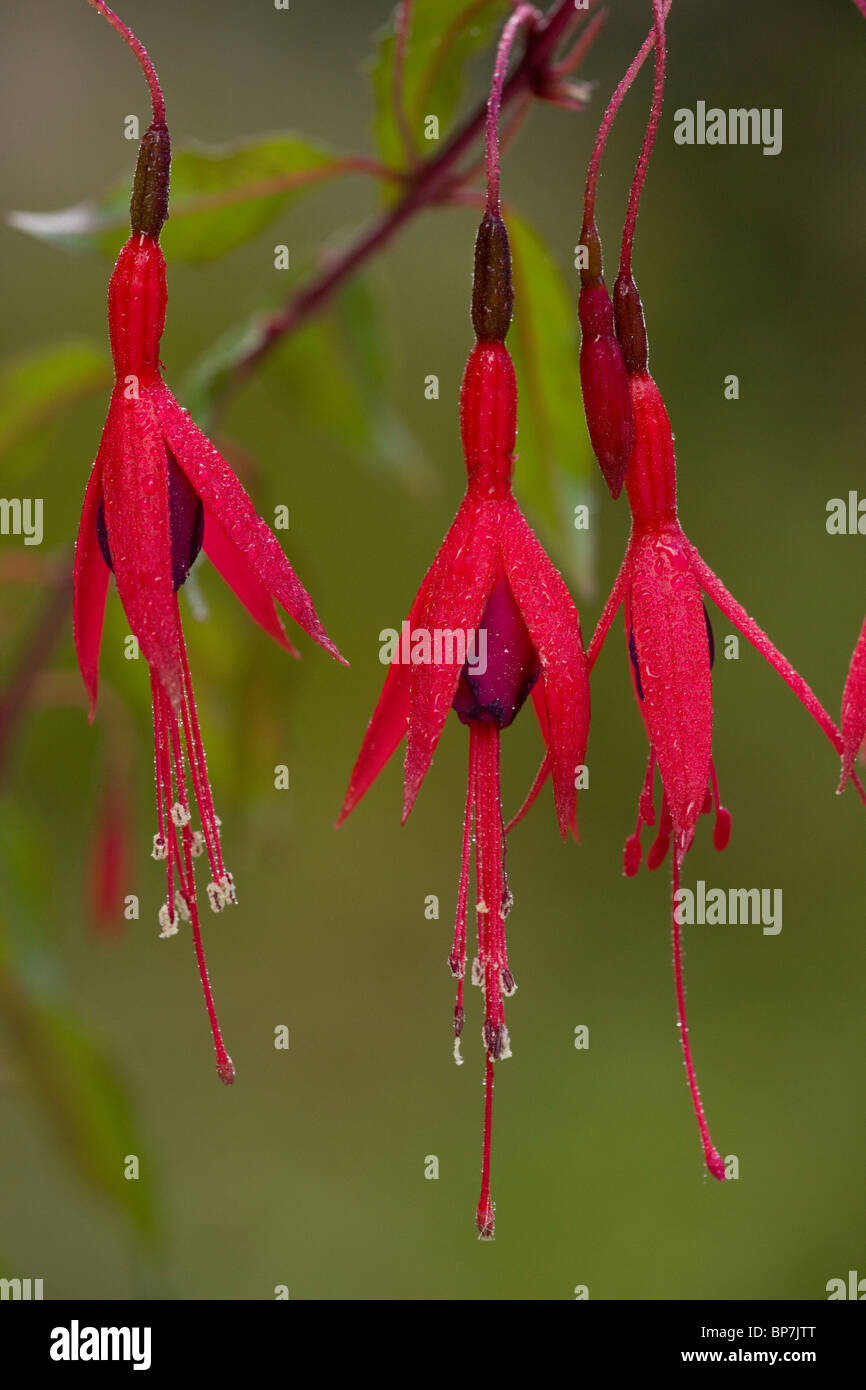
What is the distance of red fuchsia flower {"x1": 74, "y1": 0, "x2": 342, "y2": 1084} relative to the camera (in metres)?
0.48

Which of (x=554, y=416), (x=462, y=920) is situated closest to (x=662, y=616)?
(x=462, y=920)

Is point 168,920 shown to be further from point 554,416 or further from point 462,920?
point 554,416

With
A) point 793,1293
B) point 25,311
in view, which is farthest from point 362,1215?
point 25,311

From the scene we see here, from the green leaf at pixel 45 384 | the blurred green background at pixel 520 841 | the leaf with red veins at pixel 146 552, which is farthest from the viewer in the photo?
the blurred green background at pixel 520 841

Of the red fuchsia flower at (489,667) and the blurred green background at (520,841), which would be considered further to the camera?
the blurred green background at (520,841)

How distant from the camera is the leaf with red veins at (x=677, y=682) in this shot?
1.61 feet

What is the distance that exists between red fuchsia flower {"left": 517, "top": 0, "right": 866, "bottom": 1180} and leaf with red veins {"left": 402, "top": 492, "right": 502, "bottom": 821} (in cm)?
5

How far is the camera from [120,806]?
3.70ft

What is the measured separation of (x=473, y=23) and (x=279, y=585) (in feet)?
1.52

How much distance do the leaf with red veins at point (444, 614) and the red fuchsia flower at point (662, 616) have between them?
0.05 metres

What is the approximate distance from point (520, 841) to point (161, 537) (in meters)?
1.55

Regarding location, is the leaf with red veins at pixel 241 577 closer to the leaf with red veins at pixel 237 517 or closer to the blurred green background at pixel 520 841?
the leaf with red veins at pixel 237 517

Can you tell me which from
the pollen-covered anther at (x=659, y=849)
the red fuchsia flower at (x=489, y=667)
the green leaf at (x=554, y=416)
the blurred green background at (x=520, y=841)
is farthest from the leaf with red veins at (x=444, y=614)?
the blurred green background at (x=520, y=841)

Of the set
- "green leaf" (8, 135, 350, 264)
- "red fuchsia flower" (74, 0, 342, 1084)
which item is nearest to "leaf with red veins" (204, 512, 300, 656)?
"red fuchsia flower" (74, 0, 342, 1084)
